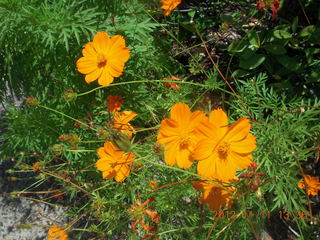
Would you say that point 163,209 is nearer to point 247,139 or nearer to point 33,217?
point 247,139

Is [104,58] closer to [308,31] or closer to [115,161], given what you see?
[115,161]

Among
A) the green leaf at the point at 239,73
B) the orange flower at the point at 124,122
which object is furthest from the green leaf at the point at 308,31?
the orange flower at the point at 124,122

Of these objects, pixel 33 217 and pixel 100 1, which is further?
pixel 33 217

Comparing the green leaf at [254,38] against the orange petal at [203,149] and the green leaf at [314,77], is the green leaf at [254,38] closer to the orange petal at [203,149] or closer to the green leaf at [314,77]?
the green leaf at [314,77]

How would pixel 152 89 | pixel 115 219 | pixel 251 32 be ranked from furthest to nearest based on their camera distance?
pixel 152 89, pixel 251 32, pixel 115 219

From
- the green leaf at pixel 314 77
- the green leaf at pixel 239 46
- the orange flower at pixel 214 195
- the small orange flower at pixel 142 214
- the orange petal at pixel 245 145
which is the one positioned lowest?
the small orange flower at pixel 142 214

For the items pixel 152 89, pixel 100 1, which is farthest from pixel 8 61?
pixel 152 89

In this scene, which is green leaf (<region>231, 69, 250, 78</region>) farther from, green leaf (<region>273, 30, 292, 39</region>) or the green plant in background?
green leaf (<region>273, 30, 292, 39</region>)
